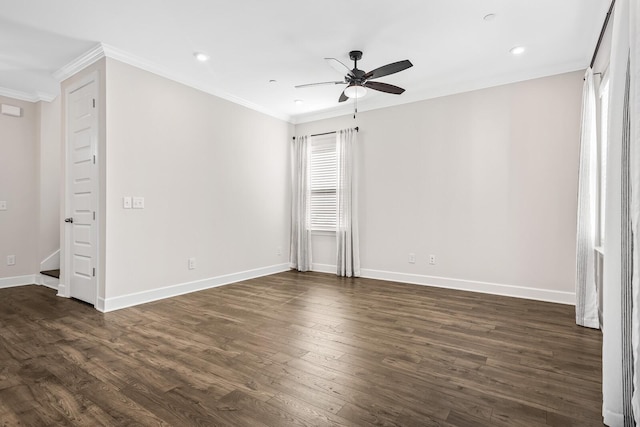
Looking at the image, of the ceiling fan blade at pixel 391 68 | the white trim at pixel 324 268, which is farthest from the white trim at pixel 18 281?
the ceiling fan blade at pixel 391 68

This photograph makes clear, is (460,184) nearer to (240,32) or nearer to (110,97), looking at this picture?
(240,32)

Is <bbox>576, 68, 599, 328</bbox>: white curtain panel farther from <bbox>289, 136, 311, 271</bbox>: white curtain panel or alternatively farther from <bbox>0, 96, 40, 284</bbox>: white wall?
<bbox>0, 96, 40, 284</bbox>: white wall

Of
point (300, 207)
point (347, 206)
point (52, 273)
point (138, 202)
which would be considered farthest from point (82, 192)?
point (347, 206)

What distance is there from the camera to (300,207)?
5770 mm

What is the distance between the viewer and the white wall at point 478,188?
3.72m

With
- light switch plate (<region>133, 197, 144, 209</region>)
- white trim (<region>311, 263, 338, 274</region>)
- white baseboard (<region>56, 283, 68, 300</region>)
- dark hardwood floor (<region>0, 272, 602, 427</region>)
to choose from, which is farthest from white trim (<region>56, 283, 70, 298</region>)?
white trim (<region>311, 263, 338, 274</region>)

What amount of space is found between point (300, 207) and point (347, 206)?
3.19 ft

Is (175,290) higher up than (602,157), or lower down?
lower down

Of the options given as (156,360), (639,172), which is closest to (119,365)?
(156,360)

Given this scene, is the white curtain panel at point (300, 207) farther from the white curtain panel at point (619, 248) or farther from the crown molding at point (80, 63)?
the white curtain panel at point (619, 248)

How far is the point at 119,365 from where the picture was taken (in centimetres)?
216

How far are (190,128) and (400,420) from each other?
3.96m

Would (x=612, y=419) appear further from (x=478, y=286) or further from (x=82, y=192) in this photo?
(x=82, y=192)

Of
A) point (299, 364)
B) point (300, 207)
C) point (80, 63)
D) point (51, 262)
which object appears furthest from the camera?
point (300, 207)
